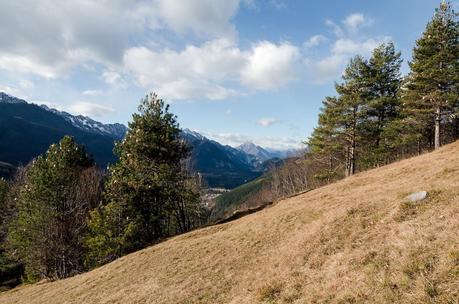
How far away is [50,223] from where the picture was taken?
35250mm

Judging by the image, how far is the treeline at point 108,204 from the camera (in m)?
32.8

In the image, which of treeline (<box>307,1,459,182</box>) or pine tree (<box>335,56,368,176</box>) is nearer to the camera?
treeline (<box>307,1,459,182</box>)

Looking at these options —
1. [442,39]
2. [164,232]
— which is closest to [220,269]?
[164,232]

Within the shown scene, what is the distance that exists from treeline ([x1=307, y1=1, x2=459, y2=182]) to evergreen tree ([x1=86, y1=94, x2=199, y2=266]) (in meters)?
21.1

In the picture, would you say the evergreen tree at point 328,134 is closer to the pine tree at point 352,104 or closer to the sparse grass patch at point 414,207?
the pine tree at point 352,104

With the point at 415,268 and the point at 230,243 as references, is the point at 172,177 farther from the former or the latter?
the point at 415,268

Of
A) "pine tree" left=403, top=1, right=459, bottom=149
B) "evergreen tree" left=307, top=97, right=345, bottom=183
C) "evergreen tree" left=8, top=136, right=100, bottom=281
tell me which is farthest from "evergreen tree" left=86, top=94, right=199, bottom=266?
"pine tree" left=403, top=1, right=459, bottom=149

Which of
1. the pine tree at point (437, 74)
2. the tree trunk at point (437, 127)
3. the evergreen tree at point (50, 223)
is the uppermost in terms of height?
the pine tree at point (437, 74)

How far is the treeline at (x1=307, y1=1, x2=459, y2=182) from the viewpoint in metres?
35.2

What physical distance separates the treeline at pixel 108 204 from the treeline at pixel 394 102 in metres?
21.1

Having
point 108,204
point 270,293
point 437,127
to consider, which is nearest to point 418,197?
point 270,293

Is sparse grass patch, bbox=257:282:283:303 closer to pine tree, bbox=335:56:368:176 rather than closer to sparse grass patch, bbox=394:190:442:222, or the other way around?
sparse grass patch, bbox=394:190:442:222

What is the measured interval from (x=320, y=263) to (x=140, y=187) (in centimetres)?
2624

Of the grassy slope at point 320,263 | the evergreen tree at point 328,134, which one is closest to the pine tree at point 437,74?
the evergreen tree at point 328,134
